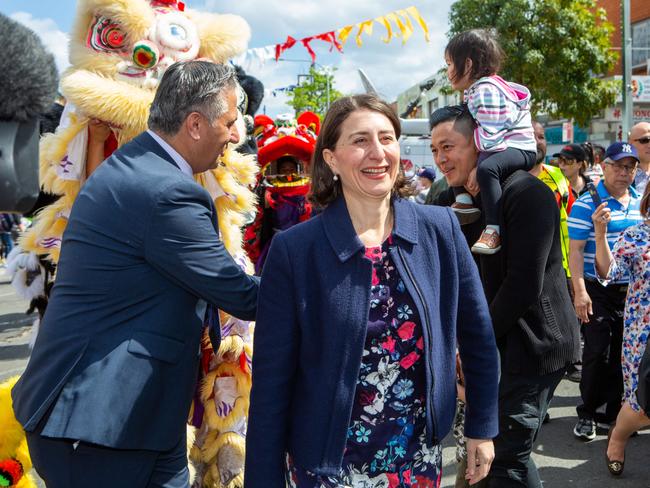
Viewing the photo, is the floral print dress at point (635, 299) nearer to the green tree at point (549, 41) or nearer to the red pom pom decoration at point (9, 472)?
the red pom pom decoration at point (9, 472)

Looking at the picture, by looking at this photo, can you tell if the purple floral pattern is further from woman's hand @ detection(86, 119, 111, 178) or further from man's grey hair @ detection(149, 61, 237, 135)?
woman's hand @ detection(86, 119, 111, 178)

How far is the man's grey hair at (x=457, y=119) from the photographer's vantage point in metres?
2.78

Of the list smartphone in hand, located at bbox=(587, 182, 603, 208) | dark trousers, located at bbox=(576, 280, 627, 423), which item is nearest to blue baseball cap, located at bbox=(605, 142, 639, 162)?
smartphone in hand, located at bbox=(587, 182, 603, 208)

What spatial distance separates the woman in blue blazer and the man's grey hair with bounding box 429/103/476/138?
889mm

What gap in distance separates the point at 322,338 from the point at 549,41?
17.4 m

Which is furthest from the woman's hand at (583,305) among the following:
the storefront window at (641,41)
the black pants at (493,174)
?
the storefront window at (641,41)

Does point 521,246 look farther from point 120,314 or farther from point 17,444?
point 17,444

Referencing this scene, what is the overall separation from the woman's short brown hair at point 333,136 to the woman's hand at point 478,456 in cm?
82

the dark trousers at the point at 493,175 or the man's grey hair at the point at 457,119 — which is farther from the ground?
the man's grey hair at the point at 457,119

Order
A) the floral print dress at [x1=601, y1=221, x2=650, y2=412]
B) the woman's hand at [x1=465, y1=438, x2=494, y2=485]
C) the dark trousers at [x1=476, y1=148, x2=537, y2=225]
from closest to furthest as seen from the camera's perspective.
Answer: the woman's hand at [x1=465, y1=438, x2=494, y2=485] → the dark trousers at [x1=476, y1=148, x2=537, y2=225] → the floral print dress at [x1=601, y1=221, x2=650, y2=412]

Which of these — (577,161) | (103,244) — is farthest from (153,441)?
(577,161)

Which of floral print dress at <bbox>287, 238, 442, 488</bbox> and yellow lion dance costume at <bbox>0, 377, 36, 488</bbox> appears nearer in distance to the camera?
floral print dress at <bbox>287, 238, 442, 488</bbox>

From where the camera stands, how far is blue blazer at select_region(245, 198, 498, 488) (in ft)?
5.82

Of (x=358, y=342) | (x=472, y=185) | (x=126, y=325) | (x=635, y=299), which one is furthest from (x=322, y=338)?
(x=635, y=299)
